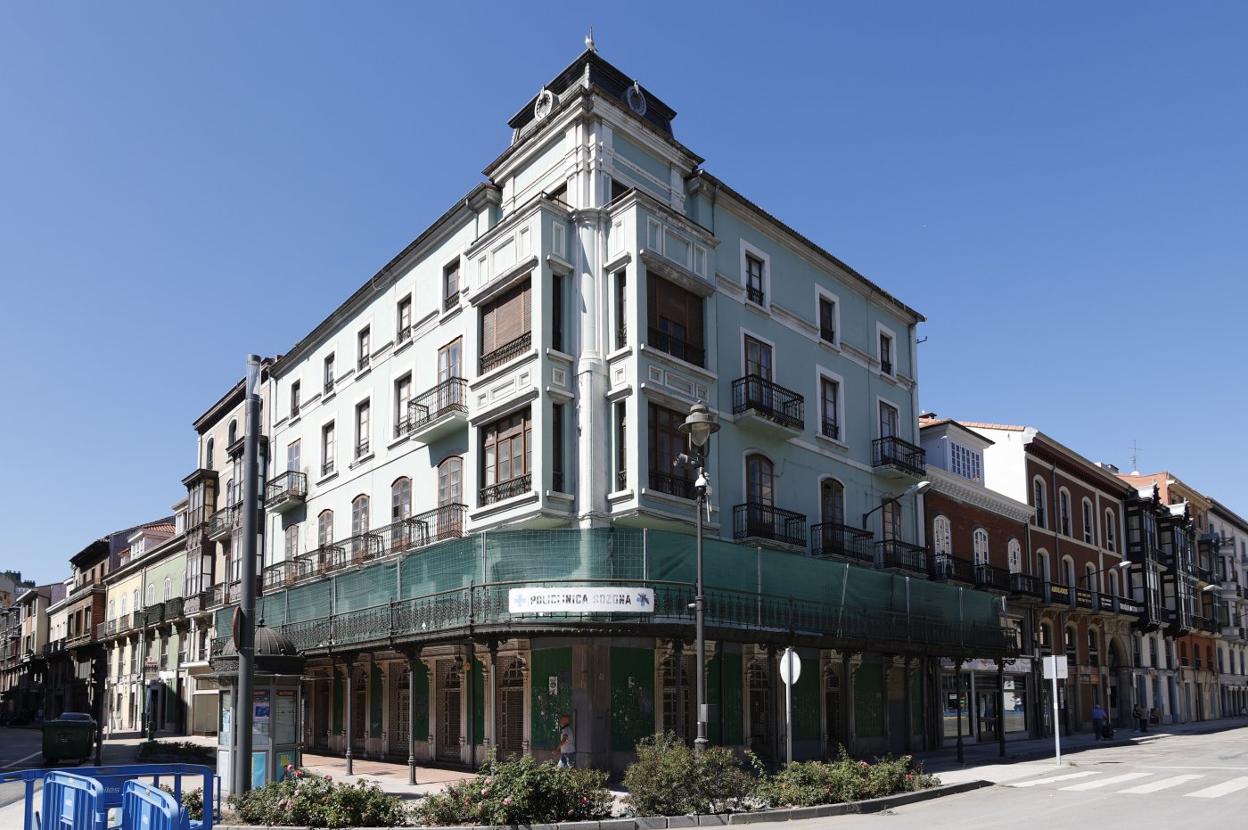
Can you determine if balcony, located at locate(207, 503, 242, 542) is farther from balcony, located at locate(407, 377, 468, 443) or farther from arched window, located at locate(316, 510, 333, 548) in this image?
balcony, located at locate(407, 377, 468, 443)

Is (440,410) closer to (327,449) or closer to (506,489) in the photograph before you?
(506,489)

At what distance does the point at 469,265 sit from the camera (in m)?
28.9

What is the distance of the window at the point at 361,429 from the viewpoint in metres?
34.1

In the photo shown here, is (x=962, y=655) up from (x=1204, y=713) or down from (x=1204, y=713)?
up

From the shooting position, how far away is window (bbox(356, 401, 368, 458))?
112 feet

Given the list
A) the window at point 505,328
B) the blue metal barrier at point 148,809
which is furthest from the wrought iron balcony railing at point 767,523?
the blue metal barrier at point 148,809

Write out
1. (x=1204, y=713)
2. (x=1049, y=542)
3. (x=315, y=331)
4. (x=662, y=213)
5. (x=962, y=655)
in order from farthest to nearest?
(x=1204, y=713)
(x=1049, y=542)
(x=315, y=331)
(x=962, y=655)
(x=662, y=213)

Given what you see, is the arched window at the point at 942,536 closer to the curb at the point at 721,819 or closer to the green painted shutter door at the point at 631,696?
the green painted shutter door at the point at 631,696

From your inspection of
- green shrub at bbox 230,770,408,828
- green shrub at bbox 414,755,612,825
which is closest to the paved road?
green shrub at bbox 414,755,612,825

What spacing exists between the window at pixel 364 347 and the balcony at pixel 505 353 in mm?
8392

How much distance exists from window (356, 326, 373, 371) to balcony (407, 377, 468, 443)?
16.9ft

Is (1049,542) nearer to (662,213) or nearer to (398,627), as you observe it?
(662,213)

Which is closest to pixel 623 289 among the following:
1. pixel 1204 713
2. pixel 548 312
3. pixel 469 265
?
pixel 548 312

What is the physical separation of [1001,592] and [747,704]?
16.5 metres
